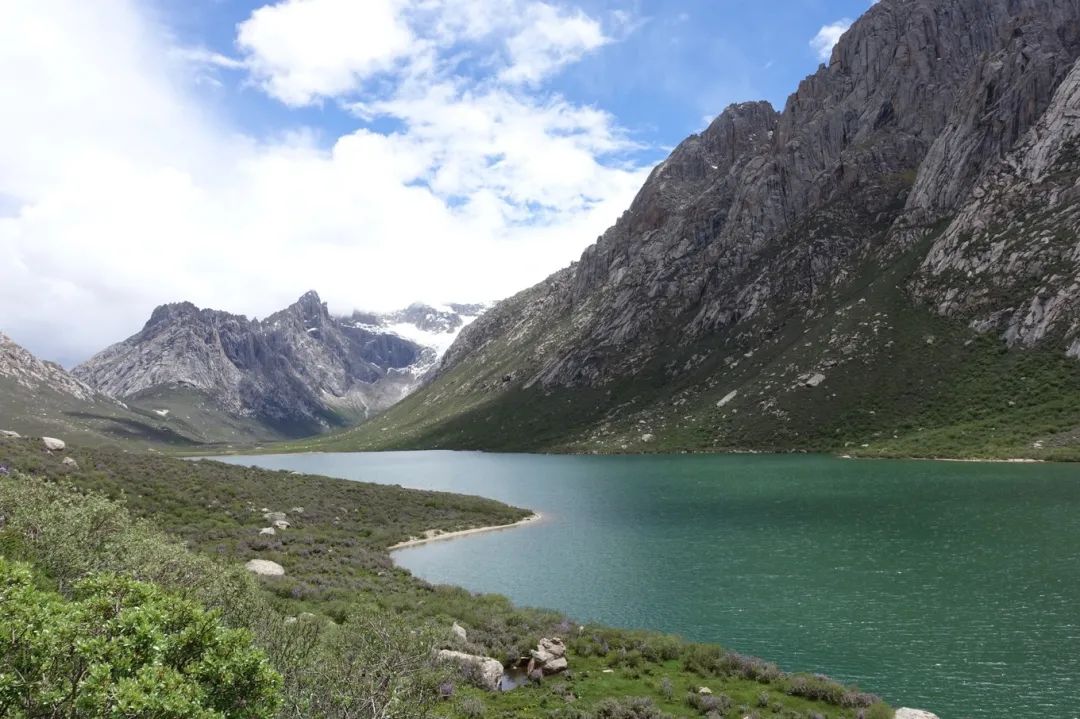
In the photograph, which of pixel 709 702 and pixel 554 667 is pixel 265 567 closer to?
pixel 554 667

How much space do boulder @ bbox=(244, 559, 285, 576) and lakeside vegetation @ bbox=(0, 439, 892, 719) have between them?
4.01 ft

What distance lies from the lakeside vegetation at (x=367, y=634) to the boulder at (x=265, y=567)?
1.22m

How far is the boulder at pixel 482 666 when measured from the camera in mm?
30525

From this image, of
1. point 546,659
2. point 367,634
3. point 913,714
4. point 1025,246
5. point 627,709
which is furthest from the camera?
point 1025,246

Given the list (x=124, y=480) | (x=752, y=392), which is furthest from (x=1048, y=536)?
(x=752, y=392)

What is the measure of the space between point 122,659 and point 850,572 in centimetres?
5227

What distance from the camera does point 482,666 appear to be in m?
31.5

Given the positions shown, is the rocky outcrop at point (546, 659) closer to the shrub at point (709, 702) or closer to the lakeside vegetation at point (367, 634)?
the lakeside vegetation at point (367, 634)

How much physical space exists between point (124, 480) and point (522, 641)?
197 feet

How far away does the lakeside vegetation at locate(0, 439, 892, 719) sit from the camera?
64.6 ft

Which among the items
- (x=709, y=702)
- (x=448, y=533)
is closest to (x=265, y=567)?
(x=448, y=533)

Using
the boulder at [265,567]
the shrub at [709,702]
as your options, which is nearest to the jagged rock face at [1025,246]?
the shrub at [709,702]

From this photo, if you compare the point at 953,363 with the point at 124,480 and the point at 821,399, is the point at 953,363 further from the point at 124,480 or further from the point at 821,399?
the point at 124,480

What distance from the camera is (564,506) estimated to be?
98.8 m
